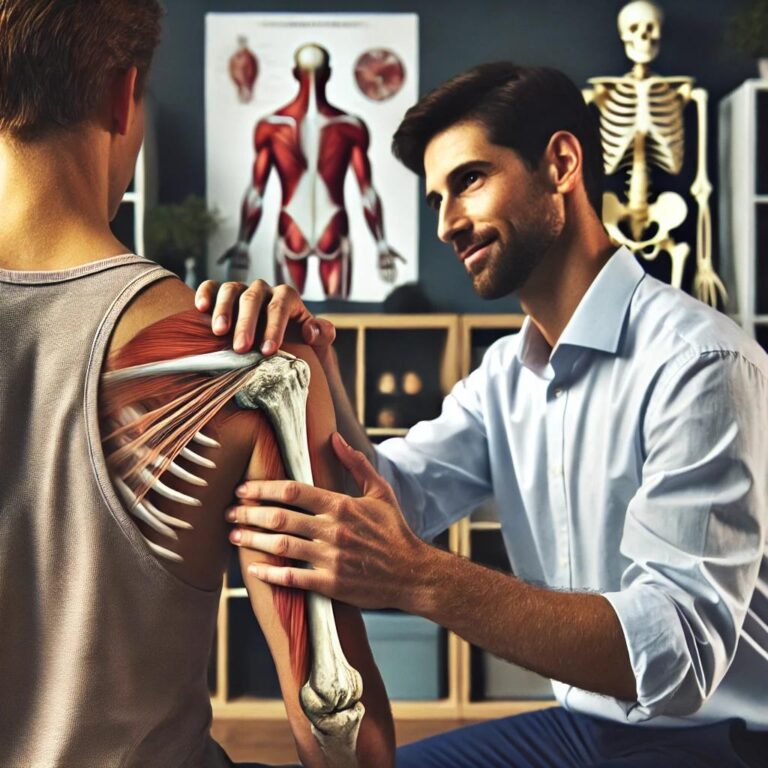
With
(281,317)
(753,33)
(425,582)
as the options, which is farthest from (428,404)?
(281,317)

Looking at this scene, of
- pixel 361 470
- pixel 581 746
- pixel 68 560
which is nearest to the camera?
pixel 68 560

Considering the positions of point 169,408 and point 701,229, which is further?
point 701,229

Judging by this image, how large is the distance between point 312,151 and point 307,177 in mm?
102

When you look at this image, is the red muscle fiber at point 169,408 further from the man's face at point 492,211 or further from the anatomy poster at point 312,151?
the anatomy poster at point 312,151

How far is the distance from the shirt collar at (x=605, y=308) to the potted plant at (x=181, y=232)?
2143 mm

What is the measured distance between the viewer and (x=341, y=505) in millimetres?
1112

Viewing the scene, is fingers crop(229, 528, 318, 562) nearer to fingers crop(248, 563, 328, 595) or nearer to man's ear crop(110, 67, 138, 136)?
fingers crop(248, 563, 328, 595)

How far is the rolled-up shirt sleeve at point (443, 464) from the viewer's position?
6.20ft

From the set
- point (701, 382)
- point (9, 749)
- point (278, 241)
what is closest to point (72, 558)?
point (9, 749)

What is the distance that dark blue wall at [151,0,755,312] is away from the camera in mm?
3771

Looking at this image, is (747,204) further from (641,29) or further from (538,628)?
(538,628)

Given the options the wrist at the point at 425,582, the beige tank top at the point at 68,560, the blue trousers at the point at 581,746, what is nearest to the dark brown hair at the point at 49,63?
the beige tank top at the point at 68,560

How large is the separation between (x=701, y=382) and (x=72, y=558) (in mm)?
952

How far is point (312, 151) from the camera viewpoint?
12.3 ft
